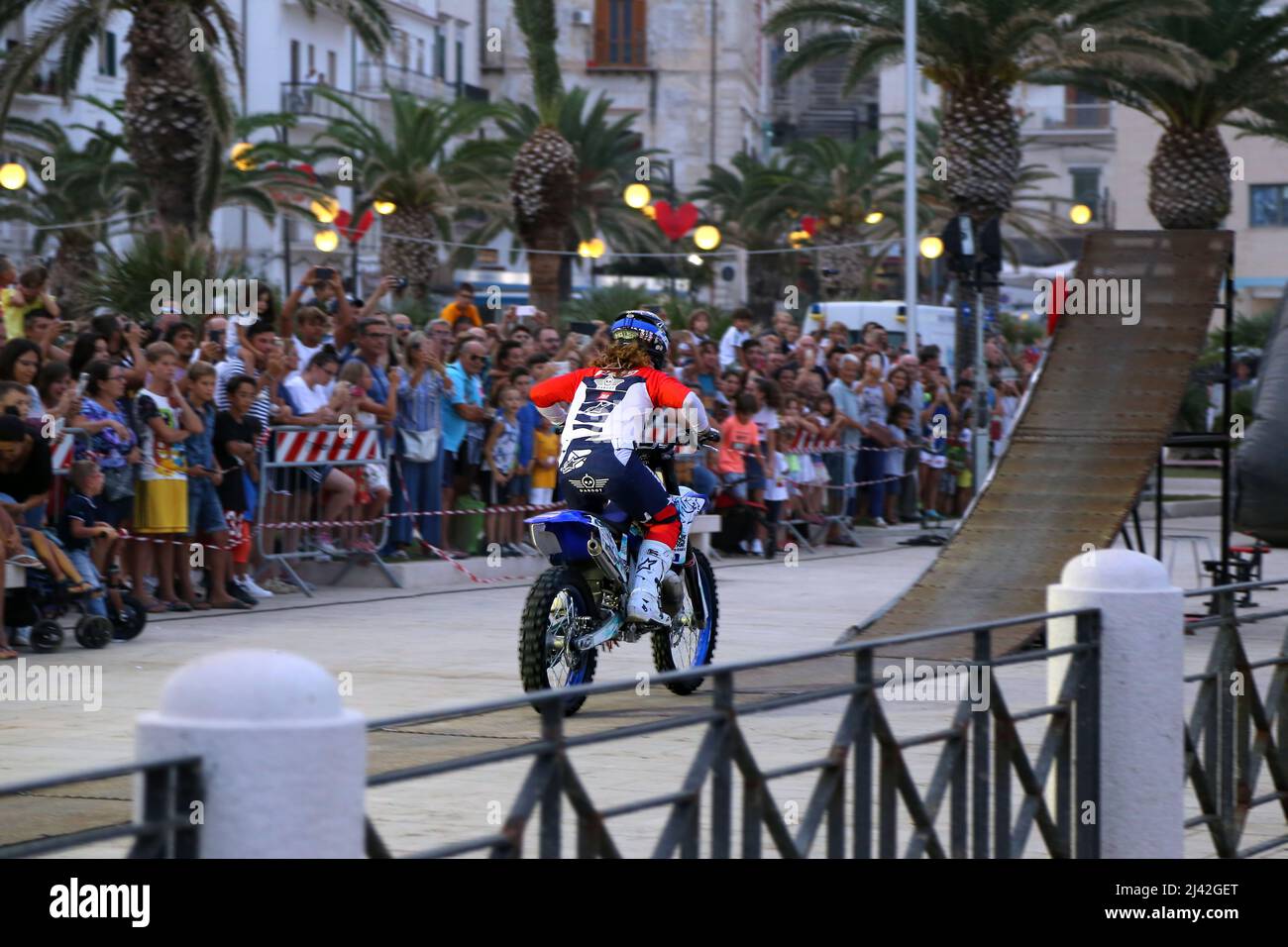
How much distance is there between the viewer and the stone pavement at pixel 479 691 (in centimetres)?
501

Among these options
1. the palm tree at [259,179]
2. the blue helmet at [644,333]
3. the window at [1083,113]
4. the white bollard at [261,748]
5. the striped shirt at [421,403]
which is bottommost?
the white bollard at [261,748]

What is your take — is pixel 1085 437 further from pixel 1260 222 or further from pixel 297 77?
pixel 1260 222

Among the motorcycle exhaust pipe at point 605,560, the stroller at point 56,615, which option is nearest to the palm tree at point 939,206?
the stroller at point 56,615

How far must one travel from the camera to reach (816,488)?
928 inches

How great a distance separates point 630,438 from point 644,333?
66 centimetres

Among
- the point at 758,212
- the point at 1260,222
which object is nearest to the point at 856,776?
the point at 758,212

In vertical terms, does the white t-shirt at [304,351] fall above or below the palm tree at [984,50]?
below

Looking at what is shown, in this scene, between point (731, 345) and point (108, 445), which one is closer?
point (108, 445)

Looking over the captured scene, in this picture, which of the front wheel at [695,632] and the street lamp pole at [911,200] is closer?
the front wheel at [695,632]

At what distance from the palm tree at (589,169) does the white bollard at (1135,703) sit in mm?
39043

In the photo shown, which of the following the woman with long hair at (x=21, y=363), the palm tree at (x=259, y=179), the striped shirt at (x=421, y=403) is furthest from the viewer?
the palm tree at (x=259, y=179)

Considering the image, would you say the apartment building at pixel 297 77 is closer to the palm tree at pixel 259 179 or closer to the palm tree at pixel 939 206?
the palm tree at pixel 259 179

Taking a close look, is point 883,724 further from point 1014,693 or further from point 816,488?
point 816,488

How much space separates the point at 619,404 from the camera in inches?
451
